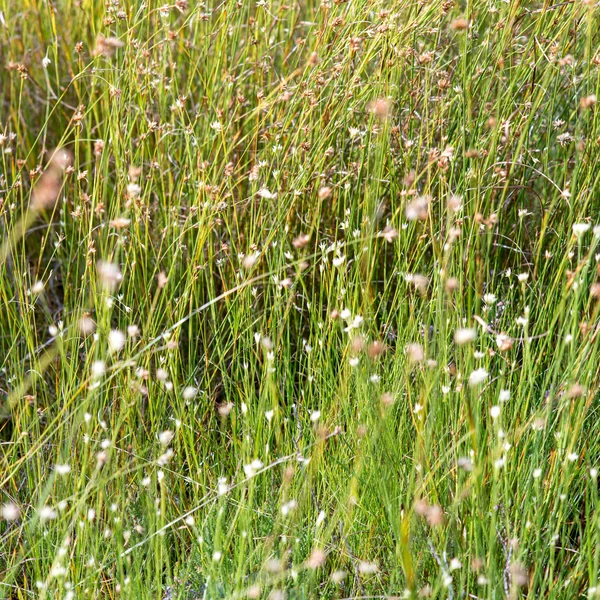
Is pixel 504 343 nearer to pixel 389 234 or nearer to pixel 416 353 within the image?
pixel 416 353

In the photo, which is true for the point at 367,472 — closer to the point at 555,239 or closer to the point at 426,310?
the point at 426,310

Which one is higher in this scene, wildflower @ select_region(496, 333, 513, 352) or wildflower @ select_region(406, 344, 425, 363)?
wildflower @ select_region(496, 333, 513, 352)

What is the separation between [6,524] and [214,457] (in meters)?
0.55

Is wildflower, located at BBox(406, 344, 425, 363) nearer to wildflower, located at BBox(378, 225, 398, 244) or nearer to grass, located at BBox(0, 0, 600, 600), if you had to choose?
grass, located at BBox(0, 0, 600, 600)

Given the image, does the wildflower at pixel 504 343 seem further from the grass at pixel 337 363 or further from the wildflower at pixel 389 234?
the wildflower at pixel 389 234

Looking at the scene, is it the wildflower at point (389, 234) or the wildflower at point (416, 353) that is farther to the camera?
the wildflower at point (389, 234)

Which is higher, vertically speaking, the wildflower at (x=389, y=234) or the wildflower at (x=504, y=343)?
the wildflower at (x=389, y=234)

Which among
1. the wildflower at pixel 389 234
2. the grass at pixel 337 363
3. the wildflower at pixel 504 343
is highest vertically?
the wildflower at pixel 389 234

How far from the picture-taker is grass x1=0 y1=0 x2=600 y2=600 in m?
1.54

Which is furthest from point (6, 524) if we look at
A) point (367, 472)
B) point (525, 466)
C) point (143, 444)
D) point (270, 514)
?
point (525, 466)

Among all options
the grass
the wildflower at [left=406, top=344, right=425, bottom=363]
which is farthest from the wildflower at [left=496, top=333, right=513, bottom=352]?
the wildflower at [left=406, top=344, right=425, bottom=363]

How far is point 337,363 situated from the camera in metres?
1.97

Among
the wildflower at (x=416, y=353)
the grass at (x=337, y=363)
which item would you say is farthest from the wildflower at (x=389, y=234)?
the wildflower at (x=416, y=353)

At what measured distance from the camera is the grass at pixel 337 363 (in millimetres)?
1536
